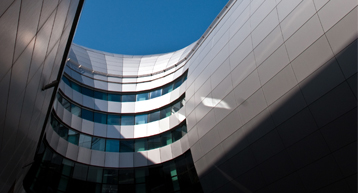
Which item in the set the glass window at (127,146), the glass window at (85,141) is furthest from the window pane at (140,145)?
the glass window at (85,141)

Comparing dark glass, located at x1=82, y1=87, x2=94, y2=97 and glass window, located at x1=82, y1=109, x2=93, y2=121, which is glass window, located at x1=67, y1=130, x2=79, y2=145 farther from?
dark glass, located at x1=82, y1=87, x2=94, y2=97

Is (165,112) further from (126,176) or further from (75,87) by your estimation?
(75,87)

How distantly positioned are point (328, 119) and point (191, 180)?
38.5 ft

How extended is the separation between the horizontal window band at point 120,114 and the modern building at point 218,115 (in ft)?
0.37

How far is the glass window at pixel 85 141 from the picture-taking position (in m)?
24.3

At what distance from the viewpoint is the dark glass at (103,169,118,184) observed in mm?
23756

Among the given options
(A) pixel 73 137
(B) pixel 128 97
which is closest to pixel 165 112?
(B) pixel 128 97

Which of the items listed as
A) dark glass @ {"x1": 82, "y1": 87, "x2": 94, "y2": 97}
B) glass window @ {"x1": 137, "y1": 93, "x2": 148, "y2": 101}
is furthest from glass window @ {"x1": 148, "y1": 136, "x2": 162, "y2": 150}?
dark glass @ {"x1": 82, "y1": 87, "x2": 94, "y2": 97}

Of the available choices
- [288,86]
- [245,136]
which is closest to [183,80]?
[245,136]

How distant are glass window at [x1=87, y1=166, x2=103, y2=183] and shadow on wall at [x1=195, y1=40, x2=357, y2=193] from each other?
1178cm

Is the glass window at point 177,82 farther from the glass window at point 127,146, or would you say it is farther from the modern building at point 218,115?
the glass window at point 127,146

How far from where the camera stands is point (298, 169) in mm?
13133

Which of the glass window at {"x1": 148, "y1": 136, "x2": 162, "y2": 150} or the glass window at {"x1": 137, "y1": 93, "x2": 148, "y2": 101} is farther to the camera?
the glass window at {"x1": 137, "y1": 93, "x2": 148, "y2": 101}

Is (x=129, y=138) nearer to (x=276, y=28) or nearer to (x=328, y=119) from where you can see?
(x=276, y=28)
